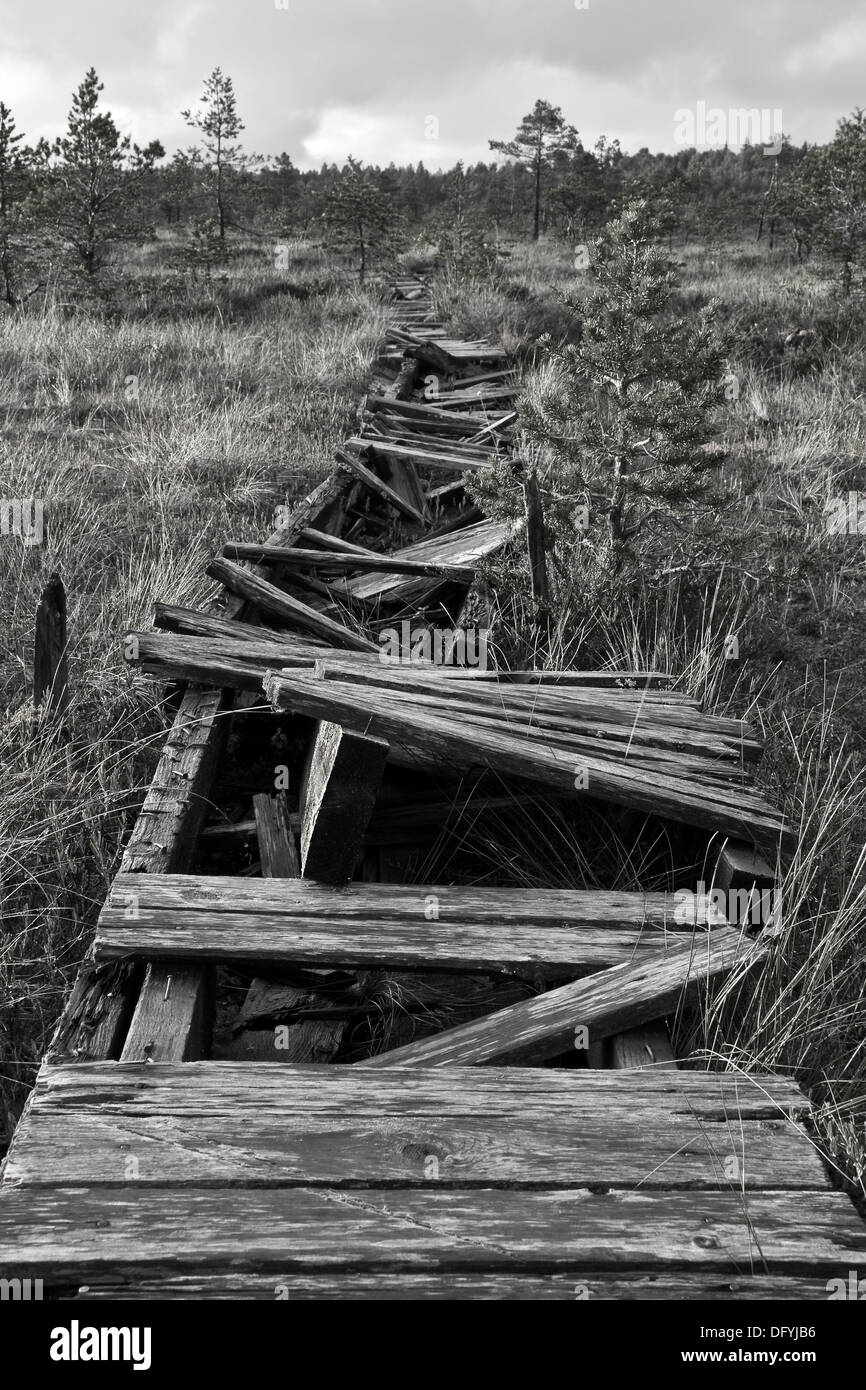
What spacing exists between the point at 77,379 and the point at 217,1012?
8.98 m

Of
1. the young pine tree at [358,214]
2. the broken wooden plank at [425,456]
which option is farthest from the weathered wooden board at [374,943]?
the young pine tree at [358,214]

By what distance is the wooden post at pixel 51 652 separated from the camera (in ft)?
11.7

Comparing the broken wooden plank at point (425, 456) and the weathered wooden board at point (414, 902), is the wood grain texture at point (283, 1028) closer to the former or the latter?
the weathered wooden board at point (414, 902)

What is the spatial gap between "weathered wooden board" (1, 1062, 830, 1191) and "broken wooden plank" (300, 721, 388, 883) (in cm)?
77

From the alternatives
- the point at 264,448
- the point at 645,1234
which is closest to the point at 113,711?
the point at 645,1234

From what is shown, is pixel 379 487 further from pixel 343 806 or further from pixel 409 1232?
pixel 409 1232

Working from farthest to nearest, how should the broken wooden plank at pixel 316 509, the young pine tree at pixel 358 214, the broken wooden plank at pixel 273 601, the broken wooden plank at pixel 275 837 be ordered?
A: the young pine tree at pixel 358 214
the broken wooden plank at pixel 316 509
the broken wooden plank at pixel 273 601
the broken wooden plank at pixel 275 837

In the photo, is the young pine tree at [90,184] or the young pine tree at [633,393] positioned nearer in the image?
the young pine tree at [633,393]

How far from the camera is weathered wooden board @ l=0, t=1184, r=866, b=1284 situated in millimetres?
1546

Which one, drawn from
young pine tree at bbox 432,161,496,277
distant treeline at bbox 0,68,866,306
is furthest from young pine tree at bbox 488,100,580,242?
young pine tree at bbox 432,161,496,277

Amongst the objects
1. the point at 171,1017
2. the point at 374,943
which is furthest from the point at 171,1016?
the point at 374,943

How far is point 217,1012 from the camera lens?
9.09 ft

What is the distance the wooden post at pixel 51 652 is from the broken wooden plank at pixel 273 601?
1.07 m
